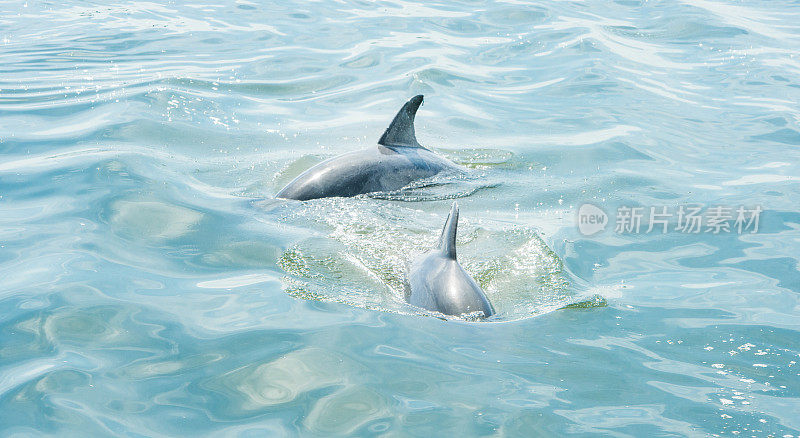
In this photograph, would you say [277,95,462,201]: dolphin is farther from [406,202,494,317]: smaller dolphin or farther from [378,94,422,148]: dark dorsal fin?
[406,202,494,317]: smaller dolphin

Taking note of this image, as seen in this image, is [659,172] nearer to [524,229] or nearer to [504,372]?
[524,229]

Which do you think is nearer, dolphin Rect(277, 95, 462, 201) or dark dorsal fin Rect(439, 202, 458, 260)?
dark dorsal fin Rect(439, 202, 458, 260)

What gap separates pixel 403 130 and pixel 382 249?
262 centimetres

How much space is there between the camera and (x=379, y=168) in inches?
354

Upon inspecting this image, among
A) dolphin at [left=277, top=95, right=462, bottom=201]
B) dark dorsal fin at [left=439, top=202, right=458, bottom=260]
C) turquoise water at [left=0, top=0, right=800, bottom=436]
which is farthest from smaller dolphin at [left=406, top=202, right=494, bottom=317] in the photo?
dolphin at [left=277, top=95, right=462, bottom=201]

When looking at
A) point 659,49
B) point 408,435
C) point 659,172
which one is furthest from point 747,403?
point 659,49

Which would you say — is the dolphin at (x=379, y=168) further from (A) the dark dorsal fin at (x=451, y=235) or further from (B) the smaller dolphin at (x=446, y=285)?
(A) the dark dorsal fin at (x=451, y=235)

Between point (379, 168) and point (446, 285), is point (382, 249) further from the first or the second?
point (379, 168)

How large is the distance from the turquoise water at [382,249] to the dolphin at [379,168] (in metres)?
0.19

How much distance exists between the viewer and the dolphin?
853 cm


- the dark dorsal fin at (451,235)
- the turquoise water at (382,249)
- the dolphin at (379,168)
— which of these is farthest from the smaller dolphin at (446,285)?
the dolphin at (379,168)

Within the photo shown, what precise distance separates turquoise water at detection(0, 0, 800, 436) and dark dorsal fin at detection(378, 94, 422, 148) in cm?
72

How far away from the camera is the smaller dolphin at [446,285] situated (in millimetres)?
5836

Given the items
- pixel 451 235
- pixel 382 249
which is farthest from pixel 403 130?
pixel 451 235
